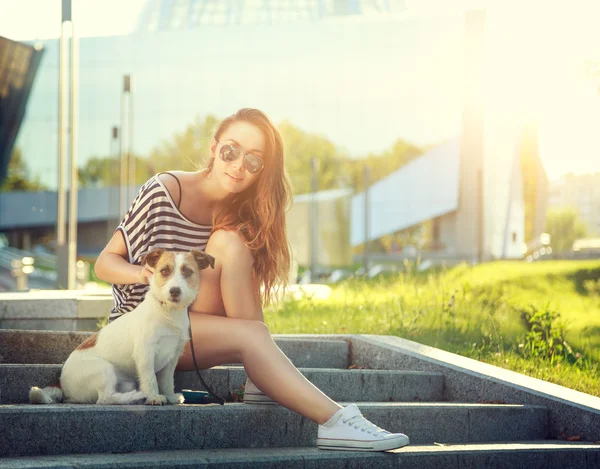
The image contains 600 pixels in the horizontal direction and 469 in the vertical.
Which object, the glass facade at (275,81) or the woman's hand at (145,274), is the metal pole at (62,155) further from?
the glass facade at (275,81)

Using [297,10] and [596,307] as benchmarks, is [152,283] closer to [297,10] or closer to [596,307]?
[596,307]

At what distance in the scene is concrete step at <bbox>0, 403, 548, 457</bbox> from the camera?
4.54m

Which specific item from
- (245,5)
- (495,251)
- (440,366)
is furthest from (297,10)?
(440,366)

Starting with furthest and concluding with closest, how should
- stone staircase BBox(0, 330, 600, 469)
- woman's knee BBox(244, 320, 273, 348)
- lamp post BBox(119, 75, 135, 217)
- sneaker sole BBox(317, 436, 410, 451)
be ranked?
lamp post BBox(119, 75, 135, 217) → woman's knee BBox(244, 320, 273, 348) → sneaker sole BBox(317, 436, 410, 451) → stone staircase BBox(0, 330, 600, 469)

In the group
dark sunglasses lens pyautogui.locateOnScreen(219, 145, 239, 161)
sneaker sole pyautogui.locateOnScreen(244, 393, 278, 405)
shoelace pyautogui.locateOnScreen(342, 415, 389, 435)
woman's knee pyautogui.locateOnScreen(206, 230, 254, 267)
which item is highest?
dark sunglasses lens pyautogui.locateOnScreen(219, 145, 239, 161)

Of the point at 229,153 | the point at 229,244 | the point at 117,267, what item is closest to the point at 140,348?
the point at 117,267

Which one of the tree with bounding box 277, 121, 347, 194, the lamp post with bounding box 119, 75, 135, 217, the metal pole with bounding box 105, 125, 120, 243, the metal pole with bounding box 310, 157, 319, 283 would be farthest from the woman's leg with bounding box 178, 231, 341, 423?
the tree with bounding box 277, 121, 347, 194

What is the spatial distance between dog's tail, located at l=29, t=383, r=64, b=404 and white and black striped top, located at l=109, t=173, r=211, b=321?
0.68 metres

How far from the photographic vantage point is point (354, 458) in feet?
15.5

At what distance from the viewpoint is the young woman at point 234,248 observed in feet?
16.6

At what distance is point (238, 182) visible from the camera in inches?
224

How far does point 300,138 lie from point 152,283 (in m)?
51.3

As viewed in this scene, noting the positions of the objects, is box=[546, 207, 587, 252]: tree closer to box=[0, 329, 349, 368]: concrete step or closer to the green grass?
the green grass

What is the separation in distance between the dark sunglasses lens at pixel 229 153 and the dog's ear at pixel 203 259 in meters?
0.80
